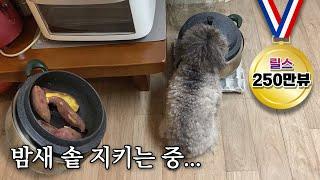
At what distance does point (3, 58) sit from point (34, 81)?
0.21 metres

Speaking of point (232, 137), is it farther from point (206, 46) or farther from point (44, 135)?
point (44, 135)

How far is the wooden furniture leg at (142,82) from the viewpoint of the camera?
1.19m

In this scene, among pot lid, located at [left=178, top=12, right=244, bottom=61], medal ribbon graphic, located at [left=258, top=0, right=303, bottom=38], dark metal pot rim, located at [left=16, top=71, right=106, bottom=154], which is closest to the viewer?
dark metal pot rim, located at [left=16, top=71, right=106, bottom=154]

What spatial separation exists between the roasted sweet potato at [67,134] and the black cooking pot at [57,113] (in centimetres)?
3

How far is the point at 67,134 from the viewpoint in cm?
99

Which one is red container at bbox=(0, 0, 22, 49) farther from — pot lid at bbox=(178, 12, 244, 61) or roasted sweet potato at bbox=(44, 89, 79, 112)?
pot lid at bbox=(178, 12, 244, 61)

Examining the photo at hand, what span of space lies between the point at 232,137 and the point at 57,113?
1.92 ft

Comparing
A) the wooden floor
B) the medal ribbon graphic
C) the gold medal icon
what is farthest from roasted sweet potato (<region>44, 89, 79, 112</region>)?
the medal ribbon graphic

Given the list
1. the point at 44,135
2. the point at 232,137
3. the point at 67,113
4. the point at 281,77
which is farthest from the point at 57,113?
the point at 281,77

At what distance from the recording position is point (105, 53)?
43.3 inches

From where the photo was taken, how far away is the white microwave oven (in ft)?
3.19

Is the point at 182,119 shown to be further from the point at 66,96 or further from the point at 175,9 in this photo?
the point at 175,9

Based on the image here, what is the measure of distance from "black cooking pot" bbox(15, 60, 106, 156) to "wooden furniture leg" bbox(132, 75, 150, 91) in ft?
0.63

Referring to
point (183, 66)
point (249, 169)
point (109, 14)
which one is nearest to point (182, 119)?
point (183, 66)
